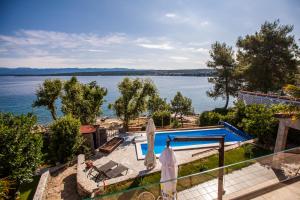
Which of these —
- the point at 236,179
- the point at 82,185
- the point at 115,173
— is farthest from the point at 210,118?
the point at 236,179

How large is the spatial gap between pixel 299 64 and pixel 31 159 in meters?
30.2

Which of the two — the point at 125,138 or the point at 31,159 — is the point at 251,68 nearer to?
the point at 125,138

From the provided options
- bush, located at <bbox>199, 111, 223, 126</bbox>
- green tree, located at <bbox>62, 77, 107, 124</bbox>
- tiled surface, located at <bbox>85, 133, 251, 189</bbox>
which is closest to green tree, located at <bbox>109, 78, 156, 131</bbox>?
green tree, located at <bbox>62, 77, 107, 124</bbox>

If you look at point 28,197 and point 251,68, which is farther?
point 251,68

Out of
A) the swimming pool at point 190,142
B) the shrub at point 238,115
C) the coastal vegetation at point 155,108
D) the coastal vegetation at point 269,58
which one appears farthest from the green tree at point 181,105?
the swimming pool at point 190,142

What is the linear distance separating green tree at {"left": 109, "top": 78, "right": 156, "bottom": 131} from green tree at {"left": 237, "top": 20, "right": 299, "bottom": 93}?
1396cm

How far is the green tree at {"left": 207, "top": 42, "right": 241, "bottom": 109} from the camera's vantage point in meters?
30.3

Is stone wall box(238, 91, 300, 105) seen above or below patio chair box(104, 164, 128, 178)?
above

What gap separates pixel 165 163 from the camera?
6.60 metres

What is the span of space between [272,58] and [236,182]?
24566mm

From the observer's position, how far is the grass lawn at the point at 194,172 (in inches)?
202

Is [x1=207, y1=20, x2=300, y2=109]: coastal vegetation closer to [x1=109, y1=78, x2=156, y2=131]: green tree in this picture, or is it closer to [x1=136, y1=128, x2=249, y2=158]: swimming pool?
[x1=136, y1=128, x2=249, y2=158]: swimming pool

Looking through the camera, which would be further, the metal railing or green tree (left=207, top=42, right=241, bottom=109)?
green tree (left=207, top=42, right=241, bottom=109)

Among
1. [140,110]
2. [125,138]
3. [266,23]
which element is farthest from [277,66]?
[125,138]
